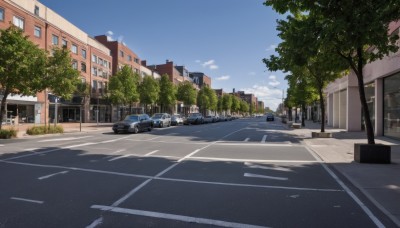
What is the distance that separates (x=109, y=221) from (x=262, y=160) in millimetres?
7986

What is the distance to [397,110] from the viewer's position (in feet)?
66.9

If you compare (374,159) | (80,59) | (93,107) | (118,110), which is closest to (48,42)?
(80,59)

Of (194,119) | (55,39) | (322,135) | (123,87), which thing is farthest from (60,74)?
(194,119)

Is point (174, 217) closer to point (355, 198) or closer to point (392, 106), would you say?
point (355, 198)

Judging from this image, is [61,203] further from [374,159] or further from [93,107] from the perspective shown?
[93,107]

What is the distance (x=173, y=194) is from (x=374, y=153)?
7566mm

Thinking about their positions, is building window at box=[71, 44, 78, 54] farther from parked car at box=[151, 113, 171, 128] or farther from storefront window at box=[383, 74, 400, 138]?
storefront window at box=[383, 74, 400, 138]

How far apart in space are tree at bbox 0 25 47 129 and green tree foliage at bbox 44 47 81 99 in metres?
1.51

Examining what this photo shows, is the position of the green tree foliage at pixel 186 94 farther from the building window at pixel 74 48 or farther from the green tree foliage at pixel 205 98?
the building window at pixel 74 48

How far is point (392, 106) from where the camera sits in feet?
69.8

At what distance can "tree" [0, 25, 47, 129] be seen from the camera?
2031 centimetres

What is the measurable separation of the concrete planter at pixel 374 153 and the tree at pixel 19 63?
18.7 meters

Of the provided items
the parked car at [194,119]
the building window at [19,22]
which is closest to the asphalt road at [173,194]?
the building window at [19,22]

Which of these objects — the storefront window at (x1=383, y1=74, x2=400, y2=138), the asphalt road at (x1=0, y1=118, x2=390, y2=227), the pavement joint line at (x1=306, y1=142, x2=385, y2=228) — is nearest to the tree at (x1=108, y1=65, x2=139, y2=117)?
the storefront window at (x1=383, y1=74, x2=400, y2=138)
